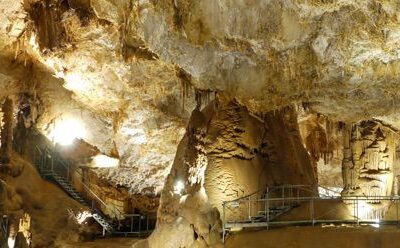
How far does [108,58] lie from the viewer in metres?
18.2

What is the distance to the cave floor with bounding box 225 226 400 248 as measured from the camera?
11.2 meters

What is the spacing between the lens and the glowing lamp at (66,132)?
21234 millimetres

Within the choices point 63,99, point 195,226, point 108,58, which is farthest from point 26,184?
point 195,226

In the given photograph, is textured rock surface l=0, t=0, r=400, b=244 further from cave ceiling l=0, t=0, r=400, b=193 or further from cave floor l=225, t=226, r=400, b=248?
cave floor l=225, t=226, r=400, b=248

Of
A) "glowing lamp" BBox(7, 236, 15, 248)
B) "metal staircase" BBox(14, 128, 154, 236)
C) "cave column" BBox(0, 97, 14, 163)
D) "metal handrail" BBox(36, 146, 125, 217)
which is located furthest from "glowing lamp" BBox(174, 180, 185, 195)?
"metal handrail" BBox(36, 146, 125, 217)

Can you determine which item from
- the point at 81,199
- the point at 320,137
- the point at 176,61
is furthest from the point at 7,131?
the point at 320,137

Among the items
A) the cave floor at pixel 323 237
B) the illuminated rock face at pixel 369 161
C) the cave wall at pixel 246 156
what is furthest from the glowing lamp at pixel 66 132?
the cave floor at pixel 323 237

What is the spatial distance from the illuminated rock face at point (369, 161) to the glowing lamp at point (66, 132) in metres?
9.76

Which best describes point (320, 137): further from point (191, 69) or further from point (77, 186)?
point (77, 186)

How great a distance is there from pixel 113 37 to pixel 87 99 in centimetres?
419

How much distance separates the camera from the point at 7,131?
58.2 ft

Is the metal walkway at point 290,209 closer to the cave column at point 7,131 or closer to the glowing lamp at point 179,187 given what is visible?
the glowing lamp at point 179,187

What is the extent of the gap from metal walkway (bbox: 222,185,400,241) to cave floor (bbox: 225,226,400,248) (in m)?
0.45

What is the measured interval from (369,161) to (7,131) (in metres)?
11.3
